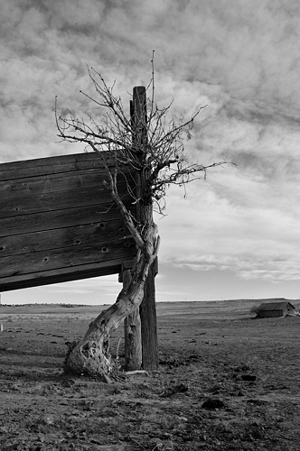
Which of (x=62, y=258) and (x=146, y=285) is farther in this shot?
(x=62, y=258)

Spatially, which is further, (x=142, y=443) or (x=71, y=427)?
(x=71, y=427)

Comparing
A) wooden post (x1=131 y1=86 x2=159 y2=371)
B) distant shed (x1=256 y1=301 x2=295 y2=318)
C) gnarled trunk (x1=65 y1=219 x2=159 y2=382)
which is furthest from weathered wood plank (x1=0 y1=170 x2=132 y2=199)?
distant shed (x1=256 y1=301 x2=295 y2=318)

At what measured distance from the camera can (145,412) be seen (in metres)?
5.28

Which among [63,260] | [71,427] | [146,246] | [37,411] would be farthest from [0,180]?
[71,427]

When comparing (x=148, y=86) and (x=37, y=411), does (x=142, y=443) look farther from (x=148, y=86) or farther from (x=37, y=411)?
(x=148, y=86)

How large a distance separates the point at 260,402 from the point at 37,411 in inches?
109

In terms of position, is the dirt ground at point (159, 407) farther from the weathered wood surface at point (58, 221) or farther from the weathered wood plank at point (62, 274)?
the weathered wood surface at point (58, 221)

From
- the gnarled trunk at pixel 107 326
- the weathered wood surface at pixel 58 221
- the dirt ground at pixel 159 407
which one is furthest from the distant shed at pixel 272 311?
the gnarled trunk at pixel 107 326

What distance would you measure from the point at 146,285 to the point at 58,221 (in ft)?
7.27

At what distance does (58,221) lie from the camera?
9.28m

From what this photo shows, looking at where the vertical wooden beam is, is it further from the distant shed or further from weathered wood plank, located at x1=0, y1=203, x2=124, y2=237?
the distant shed

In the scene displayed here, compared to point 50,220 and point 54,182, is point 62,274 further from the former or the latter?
point 54,182

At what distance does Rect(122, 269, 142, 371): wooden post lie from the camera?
8.52 m

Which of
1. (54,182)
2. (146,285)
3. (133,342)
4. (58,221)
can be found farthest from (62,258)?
(133,342)
